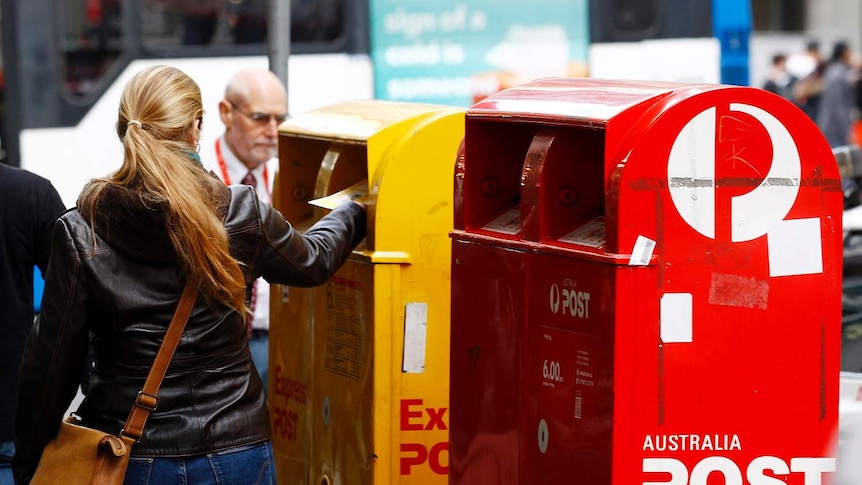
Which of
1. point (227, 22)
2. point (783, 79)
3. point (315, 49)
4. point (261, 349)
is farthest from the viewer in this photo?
point (783, 79)

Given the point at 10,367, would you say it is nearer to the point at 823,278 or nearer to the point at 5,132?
the point at 823,278

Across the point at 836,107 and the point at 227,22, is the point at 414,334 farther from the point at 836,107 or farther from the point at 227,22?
the point at 836,107

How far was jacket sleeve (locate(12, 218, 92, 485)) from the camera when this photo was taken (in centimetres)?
326

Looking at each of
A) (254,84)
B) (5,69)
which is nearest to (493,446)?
(254,84)

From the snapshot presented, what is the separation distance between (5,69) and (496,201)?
612 centimetres

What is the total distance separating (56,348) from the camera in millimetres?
3275

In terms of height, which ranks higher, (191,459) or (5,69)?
(5,69)

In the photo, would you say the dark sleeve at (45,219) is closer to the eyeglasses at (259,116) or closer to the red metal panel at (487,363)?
the red metal panel at (487,363)

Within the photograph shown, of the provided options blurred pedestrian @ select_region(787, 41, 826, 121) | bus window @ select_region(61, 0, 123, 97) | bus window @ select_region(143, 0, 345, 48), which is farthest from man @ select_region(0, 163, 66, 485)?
blurred pedestrian @ select_region(787, 41, 826, 121)

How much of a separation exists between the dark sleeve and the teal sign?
5.92 metres

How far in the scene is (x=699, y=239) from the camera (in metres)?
3.30

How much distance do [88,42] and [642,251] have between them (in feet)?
22.6

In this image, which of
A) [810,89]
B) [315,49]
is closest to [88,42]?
[315,49]

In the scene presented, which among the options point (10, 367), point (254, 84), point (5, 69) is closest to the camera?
point (10, 367)
